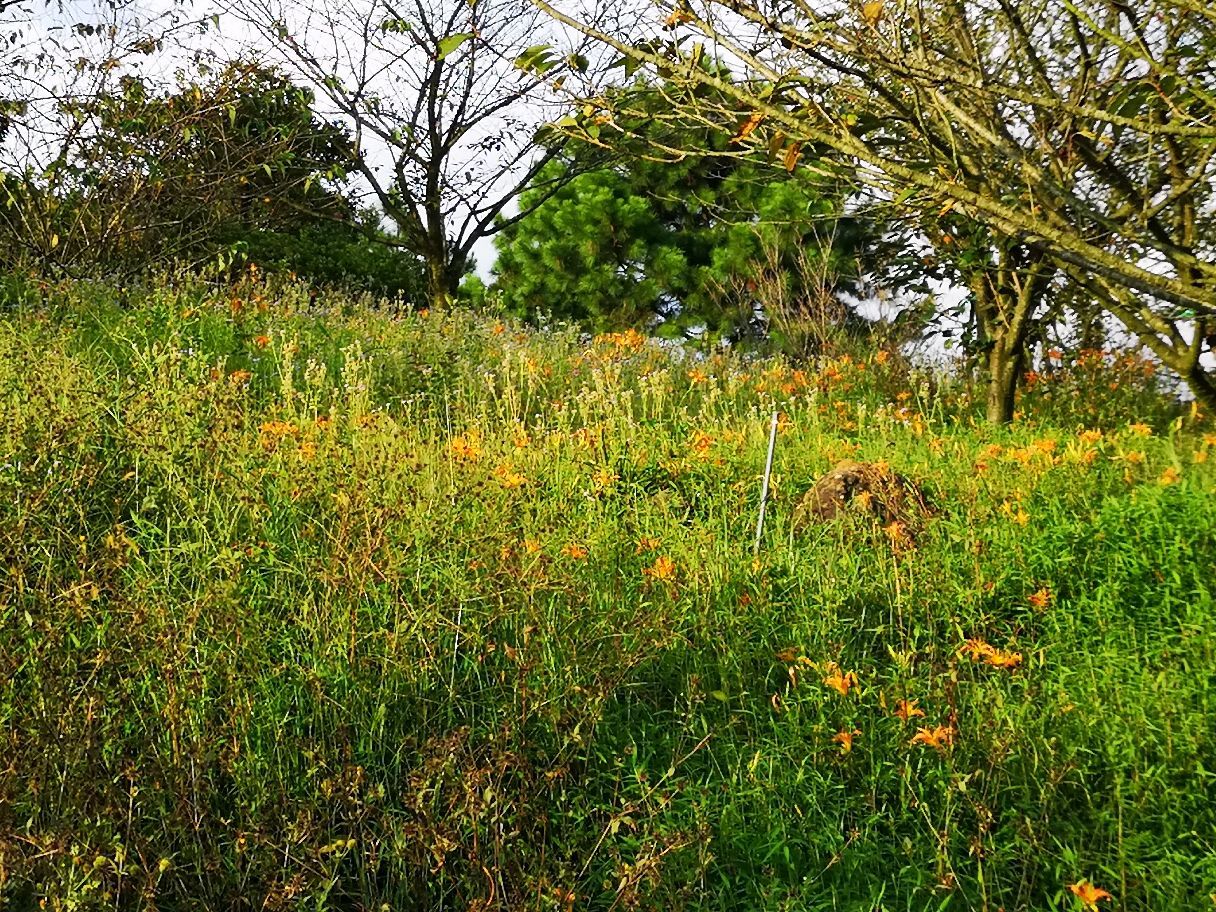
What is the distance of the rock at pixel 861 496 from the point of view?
430 cm

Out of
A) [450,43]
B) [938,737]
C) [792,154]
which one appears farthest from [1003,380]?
[450,43]

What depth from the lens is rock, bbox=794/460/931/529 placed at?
430 centimetres

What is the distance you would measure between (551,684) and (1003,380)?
16.7 feet

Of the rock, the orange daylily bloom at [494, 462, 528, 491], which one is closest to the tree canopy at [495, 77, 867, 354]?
the rock

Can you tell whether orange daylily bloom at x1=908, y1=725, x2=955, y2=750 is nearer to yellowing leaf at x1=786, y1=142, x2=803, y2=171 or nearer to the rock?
yellowing leaf at x1=786, y1=142, x2=803, y2=171

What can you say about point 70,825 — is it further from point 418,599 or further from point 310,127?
point 310,127

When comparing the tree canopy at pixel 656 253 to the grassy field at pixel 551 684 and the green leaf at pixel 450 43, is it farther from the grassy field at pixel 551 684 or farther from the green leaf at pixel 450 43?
the green leaf at pixel 450 43

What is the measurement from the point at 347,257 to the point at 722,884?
51.3 ft

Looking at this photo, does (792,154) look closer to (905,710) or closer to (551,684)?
(905,710)

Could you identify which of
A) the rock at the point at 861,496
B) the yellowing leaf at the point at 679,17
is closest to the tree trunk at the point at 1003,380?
the rock at the point at 861,496

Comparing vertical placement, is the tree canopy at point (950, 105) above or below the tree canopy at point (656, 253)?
below

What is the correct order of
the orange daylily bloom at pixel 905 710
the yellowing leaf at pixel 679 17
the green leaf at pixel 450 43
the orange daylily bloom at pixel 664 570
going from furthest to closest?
1. the orange daylily bloom at pixel 664 570
2. the orange daylily bloom at pixel 905 710
3. the yellowing leaf at pixel 679 17
4. the green leaf at pixel 450 43

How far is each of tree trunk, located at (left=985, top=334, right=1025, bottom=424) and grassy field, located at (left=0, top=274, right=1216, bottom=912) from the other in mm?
2136

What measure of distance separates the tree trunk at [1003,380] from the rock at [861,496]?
2.57m
